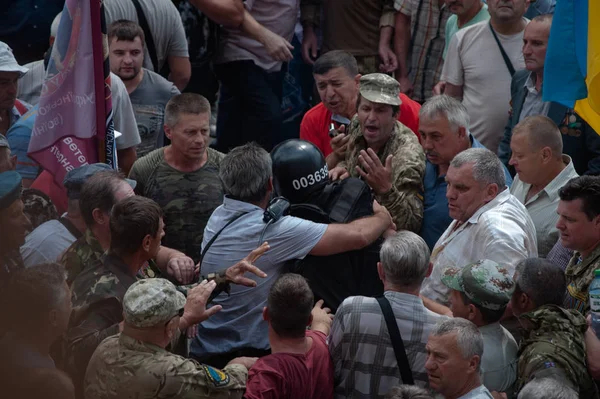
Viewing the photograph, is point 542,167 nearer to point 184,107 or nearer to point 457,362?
point 457,362

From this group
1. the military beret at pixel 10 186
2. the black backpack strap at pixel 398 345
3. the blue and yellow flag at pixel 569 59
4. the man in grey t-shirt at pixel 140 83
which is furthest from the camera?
the man in grey t-shirt at pixel 140 83

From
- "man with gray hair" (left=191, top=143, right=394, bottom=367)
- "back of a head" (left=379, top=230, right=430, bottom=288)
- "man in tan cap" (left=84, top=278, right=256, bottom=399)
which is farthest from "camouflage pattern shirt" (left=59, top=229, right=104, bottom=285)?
"back of a head" (left=379, top=230, right=430, bottom=288)

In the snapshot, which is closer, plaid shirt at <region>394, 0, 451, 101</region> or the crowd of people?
the crowd of people

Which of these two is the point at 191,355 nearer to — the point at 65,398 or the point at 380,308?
the point at 380,308

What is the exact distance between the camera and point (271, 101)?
26.3ft

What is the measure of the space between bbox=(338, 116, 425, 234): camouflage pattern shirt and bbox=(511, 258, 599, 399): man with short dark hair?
4.00ft

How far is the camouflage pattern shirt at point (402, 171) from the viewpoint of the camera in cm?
542

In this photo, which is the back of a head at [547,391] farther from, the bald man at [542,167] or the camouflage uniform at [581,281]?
the bald man at [542,167]

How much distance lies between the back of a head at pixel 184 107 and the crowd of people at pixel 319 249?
0.05ft

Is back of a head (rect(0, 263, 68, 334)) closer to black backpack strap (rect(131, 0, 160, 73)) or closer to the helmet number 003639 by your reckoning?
the helmet number 003639

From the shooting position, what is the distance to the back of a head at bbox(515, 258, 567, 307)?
13.7 feet

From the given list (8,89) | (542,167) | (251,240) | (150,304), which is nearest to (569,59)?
(542,167)

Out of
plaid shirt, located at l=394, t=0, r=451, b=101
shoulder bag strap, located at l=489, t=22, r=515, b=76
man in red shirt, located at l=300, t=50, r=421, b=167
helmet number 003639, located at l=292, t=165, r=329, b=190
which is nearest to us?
helmet number 003639, located at l=292, t=165, r=329, b=190

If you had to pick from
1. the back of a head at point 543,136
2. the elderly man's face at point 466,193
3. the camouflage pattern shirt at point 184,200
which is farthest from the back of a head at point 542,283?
the camouflage pattern shirt at point 184,200
